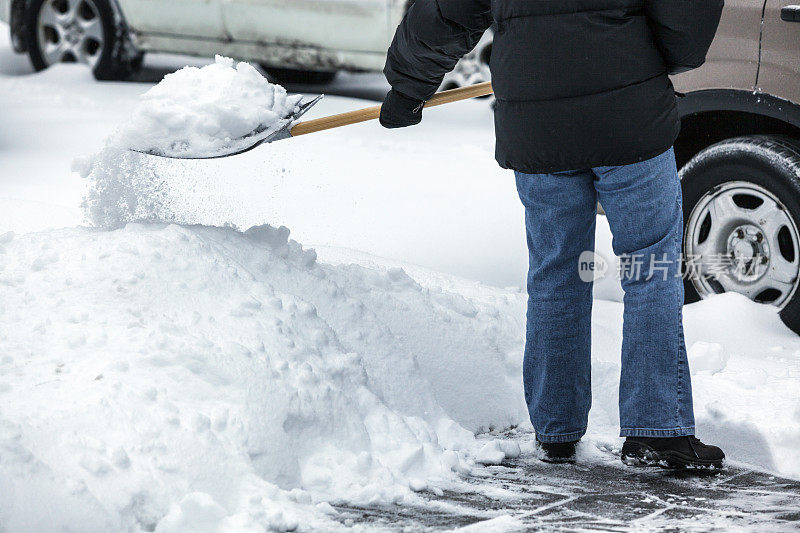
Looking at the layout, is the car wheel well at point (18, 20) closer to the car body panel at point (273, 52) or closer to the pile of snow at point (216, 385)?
the car body panel at point (273, 52)

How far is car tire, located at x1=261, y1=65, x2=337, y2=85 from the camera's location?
28.5ft

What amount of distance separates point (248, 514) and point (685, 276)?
241 cm

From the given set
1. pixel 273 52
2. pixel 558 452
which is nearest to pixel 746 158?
pixel 558 452

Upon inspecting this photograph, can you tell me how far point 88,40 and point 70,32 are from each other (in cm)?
15

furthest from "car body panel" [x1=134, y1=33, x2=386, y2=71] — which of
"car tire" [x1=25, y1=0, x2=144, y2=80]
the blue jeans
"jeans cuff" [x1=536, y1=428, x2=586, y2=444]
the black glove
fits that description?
"jeans cuff" [x1=536, y1=428, x2=586, y2=444]

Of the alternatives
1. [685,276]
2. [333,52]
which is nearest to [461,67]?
[333,52]

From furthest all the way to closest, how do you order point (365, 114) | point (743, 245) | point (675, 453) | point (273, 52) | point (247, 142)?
1. point (273, 52)
2. point (743, 245)
3. point (365, 114)
4. point (247, 142)
5. point (675, 453)

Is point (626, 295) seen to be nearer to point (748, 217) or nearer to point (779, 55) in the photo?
point (748, 217)

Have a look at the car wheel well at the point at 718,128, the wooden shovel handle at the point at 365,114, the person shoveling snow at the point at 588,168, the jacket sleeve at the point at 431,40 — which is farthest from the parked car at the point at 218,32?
the person shoveling snow at the point at 588,168

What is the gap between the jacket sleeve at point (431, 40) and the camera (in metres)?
2.94

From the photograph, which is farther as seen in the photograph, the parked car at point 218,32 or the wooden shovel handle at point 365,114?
the parked car at point 218,32

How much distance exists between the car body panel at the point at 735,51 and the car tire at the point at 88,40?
527 cm

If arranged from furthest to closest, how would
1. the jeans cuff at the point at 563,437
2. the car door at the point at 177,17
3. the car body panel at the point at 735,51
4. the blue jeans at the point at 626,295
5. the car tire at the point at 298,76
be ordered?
the car tire at the point at 298,76 → the car door at the point at 177,17 → the car body panel at the point at 735,51 → the jeans cuff at the point at 563,437 → the blue jeans at the point at 626,295

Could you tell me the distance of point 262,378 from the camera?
2.82 meters
